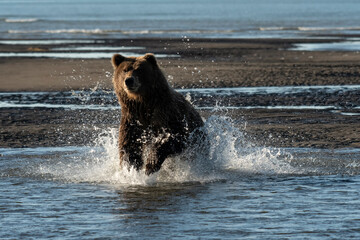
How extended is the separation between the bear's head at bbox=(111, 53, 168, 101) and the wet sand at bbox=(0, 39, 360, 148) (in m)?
3.29

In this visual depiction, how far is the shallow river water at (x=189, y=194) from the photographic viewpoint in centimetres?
604

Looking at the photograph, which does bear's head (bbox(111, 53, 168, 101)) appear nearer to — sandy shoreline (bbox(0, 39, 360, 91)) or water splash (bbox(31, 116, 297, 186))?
water splash (bbox(31, 116, 297, 186))

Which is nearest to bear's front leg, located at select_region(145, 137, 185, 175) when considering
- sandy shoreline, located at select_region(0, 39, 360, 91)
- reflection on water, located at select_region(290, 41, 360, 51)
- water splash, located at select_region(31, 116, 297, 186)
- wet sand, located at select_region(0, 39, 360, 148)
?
water splash, located at select_region(31, 116, 297, 186)

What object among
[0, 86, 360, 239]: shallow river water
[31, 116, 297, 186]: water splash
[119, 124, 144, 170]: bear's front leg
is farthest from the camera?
[31, 116, 297, 186]: water splash

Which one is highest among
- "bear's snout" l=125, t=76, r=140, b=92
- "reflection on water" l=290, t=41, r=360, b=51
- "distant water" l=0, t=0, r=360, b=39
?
"bear's snout" l=125, t=76, r=140, b=92

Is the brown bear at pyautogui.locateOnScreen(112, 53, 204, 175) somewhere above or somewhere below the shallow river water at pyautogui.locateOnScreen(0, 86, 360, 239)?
above

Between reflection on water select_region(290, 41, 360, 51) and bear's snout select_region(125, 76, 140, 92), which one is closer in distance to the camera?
bear's snout select_region(125, 76, 140, 92)

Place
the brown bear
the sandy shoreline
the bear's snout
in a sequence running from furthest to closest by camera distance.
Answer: the sandy shoreline < the brown bear < the bear's snout

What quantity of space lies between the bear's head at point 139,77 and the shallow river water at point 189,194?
0.91 meters

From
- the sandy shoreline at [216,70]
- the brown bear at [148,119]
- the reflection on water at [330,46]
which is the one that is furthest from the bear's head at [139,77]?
the reflection on water at [330,46]

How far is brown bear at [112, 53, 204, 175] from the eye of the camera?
7.91 meters

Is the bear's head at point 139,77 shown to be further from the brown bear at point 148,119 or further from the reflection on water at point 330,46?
the reflection on water at point 330,46

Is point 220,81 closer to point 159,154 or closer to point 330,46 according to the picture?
point 159,154

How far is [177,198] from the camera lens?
7254mm
